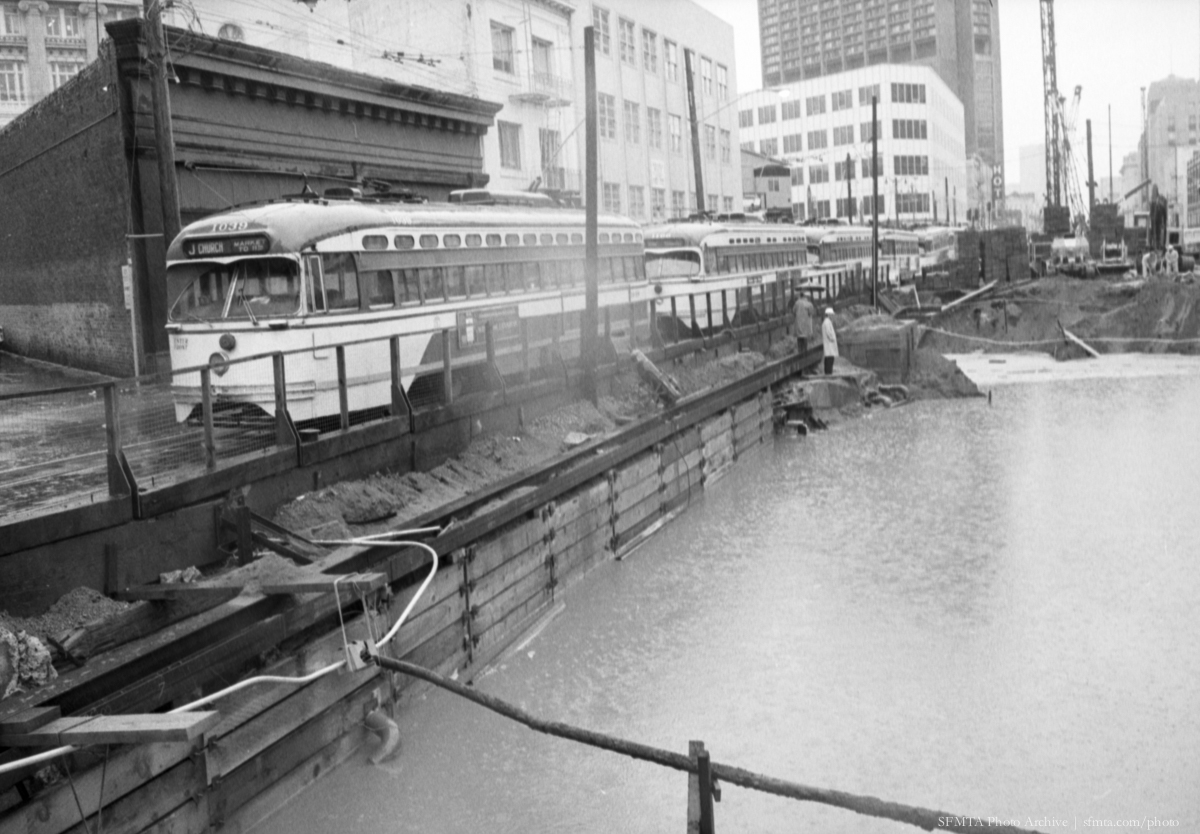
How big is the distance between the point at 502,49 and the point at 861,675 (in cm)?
3453


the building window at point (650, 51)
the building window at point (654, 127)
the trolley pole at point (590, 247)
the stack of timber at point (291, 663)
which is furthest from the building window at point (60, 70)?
the stack of timber at point (291, 663)

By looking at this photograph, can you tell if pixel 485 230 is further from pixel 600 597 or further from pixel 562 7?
pixel 562 7

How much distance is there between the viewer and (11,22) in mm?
54219

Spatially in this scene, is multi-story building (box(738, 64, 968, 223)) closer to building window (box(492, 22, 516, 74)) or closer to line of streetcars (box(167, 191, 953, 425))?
building window (box(492, 22, 516, 74))

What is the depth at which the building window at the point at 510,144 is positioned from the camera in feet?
134

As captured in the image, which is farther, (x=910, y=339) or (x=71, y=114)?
(x=910, y=339)

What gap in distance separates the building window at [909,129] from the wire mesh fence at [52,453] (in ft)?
394

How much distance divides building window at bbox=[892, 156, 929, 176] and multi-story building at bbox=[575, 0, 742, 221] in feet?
205

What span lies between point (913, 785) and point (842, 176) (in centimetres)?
12285

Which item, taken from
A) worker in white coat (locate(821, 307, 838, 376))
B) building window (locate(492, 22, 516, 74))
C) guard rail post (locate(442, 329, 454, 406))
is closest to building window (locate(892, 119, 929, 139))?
building window (locate(492, 22, 516, 74))

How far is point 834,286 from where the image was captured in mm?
49812

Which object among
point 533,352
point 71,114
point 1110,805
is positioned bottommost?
point 1110,805

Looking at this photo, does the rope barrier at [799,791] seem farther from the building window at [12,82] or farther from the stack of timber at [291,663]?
the building window at [12,82]

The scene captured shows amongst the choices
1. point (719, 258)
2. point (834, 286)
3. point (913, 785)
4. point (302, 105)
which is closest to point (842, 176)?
point (834, 286)
